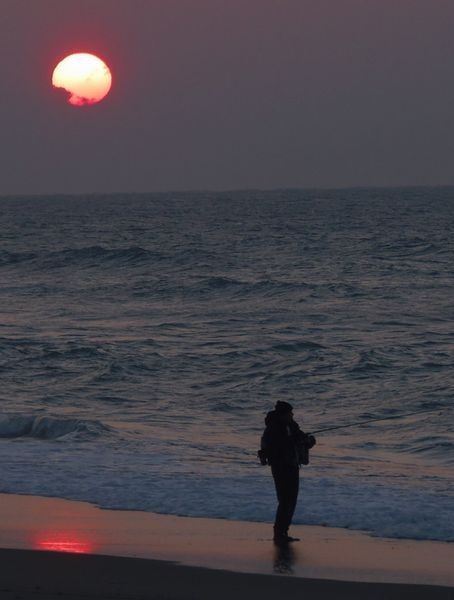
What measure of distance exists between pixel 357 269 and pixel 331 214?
49.2m

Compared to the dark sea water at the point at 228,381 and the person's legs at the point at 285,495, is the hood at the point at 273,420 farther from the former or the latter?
the dark sea water at the point at 228,381

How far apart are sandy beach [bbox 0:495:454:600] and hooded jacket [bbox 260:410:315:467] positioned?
2.03ft

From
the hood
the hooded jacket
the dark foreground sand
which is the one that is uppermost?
the hood

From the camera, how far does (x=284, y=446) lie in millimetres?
9148

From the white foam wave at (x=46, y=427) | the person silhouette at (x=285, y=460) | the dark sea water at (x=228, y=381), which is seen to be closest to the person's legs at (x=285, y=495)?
the person silhouette at (x=285, y=460)

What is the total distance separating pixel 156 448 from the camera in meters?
13.2

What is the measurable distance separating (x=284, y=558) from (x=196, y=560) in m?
0.65

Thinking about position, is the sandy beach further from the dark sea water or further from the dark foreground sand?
the dark sea water

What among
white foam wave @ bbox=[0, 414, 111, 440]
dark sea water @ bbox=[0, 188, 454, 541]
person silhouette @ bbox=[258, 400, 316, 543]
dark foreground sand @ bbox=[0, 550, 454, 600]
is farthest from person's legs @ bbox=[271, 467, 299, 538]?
white foam wave @ bbox=[0, 414, 111, 440]

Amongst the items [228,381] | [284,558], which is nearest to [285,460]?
[284,558]

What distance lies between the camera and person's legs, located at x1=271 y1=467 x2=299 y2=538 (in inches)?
359

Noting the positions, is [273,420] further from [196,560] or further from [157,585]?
[157,585]

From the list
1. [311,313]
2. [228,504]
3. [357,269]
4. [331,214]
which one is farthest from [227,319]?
[331,214]

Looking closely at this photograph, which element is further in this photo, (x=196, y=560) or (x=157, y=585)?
(x=196, y=560)
